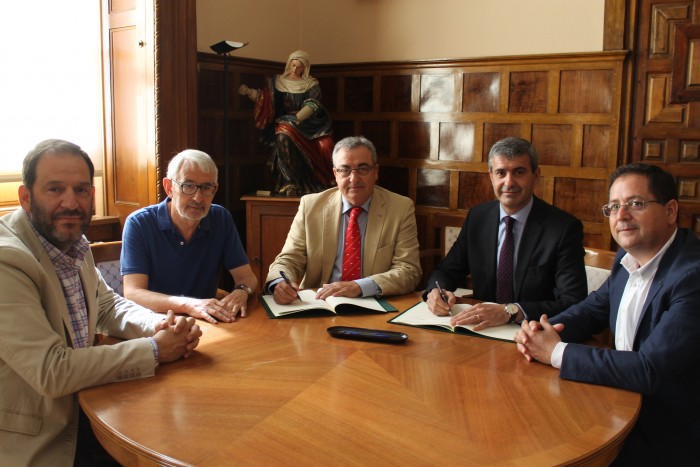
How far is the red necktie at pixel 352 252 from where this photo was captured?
109 inches

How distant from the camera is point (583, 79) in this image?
4105mm

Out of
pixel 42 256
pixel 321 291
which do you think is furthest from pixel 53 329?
Result: pixel 321 291

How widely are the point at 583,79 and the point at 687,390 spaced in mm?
2779

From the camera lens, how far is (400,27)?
15.4 feet

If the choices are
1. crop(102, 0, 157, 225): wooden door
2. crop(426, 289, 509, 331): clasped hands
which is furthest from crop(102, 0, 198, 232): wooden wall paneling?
crop(426, 289, 509, 331): clasped hands

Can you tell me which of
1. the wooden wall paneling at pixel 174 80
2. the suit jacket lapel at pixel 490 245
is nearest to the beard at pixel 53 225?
the suit jacket lapel at pixel 490 245

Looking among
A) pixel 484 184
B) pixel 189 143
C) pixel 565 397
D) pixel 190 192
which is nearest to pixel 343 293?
pixel 190 192

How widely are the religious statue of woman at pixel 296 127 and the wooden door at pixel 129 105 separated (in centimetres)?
74

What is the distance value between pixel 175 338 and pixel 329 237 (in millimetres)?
1125

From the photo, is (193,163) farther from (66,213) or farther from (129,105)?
(129,105)

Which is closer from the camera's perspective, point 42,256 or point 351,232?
point 42,256

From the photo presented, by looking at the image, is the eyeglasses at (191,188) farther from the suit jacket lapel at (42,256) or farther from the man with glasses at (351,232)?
the suit jacket lapel at (42,256)

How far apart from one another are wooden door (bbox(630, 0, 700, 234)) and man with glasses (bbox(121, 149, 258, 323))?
2650mm

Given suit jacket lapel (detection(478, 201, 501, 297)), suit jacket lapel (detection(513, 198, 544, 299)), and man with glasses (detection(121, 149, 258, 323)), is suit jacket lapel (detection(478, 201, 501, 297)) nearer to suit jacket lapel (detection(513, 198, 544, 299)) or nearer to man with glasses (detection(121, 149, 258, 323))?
suit jacket lapel (detection(513, 198, 544, 299))
